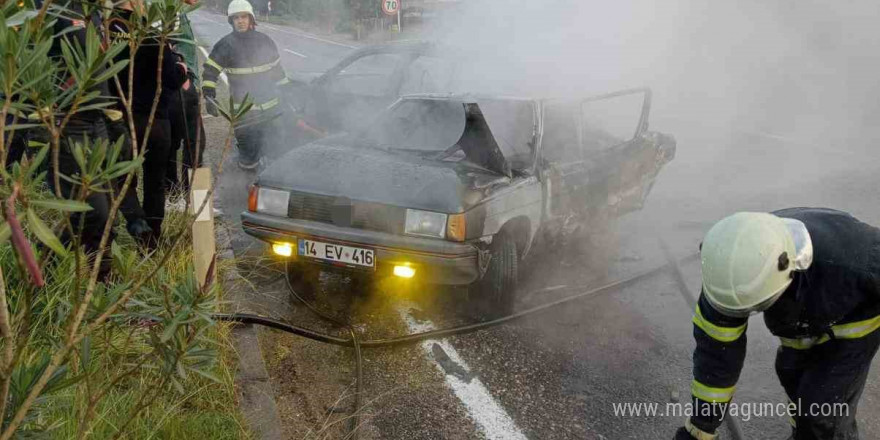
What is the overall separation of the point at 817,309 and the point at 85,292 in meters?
2.39

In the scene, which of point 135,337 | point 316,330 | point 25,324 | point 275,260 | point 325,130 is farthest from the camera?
point 325,130

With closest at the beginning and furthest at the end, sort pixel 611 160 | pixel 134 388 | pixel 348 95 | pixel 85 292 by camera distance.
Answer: pixel 85 292
pixel 134 388
pixel 611 160
pixel 348 95

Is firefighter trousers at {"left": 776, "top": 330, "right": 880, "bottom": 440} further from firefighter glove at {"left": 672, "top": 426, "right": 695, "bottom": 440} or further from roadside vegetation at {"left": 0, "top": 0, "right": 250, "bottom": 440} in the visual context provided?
roadside vegetation at {"left": 0, "top": 0, "right": 250, "bottom": 440}

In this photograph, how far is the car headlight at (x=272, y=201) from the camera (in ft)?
13.6

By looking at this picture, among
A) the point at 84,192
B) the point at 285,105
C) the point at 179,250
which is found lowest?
the point at 179,250

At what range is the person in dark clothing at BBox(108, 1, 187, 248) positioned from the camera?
13.6 ft

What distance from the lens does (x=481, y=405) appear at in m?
3.35

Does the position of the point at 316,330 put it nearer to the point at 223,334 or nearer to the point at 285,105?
the point at 223,334

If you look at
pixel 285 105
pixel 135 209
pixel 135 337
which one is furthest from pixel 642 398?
pixel 285 105

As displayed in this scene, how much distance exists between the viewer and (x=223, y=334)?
3424 mm

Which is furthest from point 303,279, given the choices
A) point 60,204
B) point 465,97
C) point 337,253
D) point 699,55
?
point 699,55

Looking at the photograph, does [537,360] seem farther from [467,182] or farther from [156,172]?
[156,172]

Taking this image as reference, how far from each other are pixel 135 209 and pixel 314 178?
47.1 inches

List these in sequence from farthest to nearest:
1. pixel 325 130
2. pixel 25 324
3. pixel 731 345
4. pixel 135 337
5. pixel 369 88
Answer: pixel 369 88, pixel 325 130, pixel 135 337, pixel 731 345, pixel 25 324
